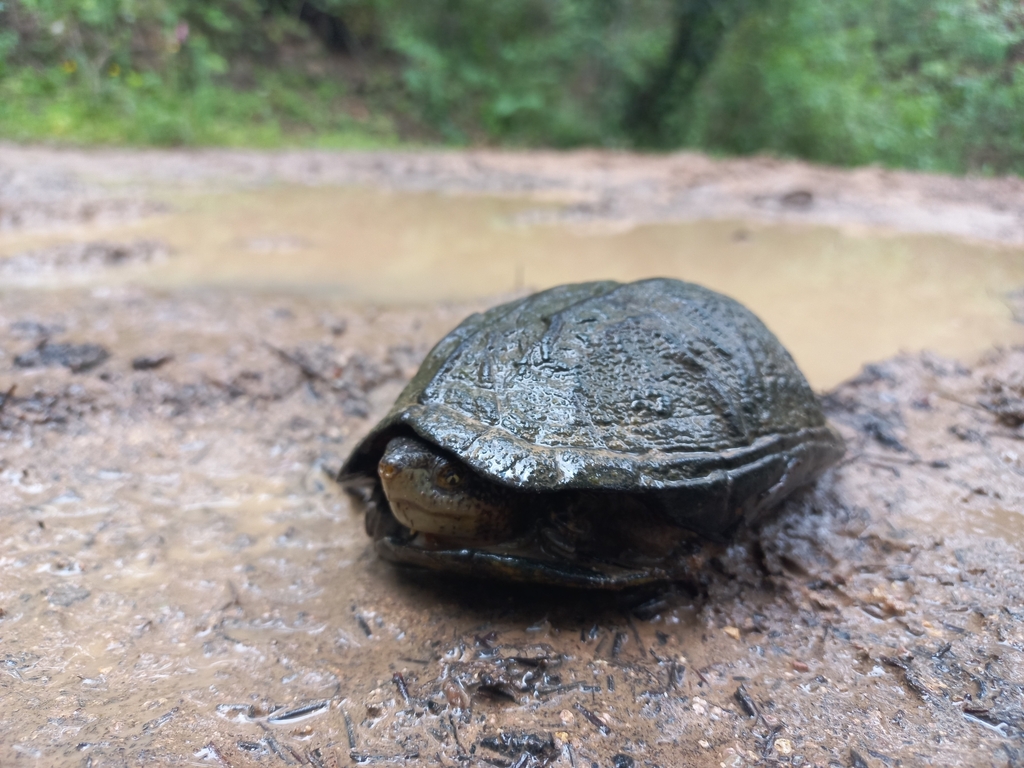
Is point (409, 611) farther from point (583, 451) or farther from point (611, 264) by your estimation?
point (611, 264)

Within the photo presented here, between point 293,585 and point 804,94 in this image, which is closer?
point 293,585

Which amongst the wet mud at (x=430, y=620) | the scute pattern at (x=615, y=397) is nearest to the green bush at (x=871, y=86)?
the wet mud at (x=430, y=620)

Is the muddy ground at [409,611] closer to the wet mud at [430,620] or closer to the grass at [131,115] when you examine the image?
A: the wet mud at [430,620]

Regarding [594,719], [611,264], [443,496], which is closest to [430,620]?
[443,496]

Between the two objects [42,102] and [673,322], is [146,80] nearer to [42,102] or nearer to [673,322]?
[42,102]

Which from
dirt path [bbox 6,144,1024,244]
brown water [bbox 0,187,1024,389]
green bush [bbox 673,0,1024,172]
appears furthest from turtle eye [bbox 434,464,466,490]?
dirt path [bbox 6,144,1024,244]

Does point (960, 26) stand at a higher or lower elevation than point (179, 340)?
higher

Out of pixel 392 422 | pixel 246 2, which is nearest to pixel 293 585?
pixel 392 422
